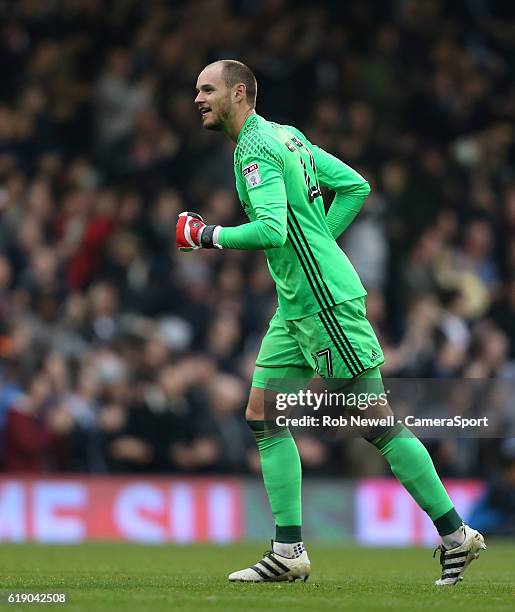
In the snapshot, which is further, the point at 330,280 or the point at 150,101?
the point at 150,101

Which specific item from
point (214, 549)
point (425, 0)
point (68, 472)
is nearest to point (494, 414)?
point (214, 549)

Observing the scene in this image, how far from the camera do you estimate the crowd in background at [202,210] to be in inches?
513

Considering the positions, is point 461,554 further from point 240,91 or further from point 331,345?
point 240,91

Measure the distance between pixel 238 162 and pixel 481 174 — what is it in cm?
970

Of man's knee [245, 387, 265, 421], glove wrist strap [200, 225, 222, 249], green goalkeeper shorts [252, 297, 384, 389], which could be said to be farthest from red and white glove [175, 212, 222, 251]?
man's knee [245, 387, 265, 421]

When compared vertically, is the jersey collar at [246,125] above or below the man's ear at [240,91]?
below

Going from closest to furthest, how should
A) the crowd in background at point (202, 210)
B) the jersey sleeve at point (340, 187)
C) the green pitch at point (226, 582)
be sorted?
the green pitch at point (226, 582) < the jersey sleeve at point (340, 187) < the crowd in background at point (202, 210)

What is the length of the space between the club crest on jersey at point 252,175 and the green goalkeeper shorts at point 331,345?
67 centimetres

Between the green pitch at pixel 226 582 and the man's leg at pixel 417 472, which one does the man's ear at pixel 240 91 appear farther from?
the green pitch at pixel 226 582

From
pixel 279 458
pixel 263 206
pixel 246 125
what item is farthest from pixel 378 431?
pixel 246 125

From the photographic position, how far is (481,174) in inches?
637

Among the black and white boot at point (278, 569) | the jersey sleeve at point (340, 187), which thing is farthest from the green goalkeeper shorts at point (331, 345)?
the black and white boot at point (278, 569)

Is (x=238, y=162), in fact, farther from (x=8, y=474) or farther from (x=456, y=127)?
(x=456, y=127)

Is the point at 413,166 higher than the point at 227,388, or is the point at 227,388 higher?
the point at 413,166
